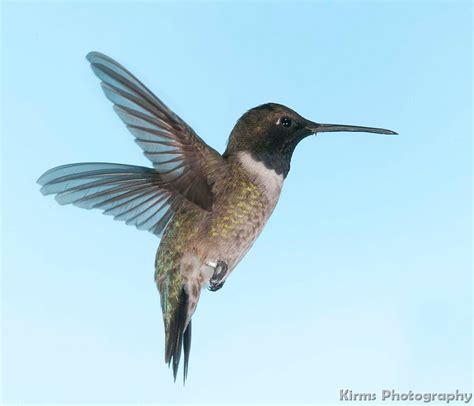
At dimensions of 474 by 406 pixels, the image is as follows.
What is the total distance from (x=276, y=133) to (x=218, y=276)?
384 millimetres

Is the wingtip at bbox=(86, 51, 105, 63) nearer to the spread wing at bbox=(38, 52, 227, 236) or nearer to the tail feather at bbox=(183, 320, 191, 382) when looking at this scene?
the spread wing at bbox=(38, 52, 227, 236)

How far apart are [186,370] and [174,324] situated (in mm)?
147

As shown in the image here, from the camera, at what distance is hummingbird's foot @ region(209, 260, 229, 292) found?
168 cm

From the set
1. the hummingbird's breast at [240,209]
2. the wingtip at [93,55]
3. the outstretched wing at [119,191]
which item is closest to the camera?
the wingtip at [93,55]

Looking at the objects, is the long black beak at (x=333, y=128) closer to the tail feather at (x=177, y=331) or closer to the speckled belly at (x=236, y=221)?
the speckled belly at (x=236, y=221)

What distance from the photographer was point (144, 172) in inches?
70.9

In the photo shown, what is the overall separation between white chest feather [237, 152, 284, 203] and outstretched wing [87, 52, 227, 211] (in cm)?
7

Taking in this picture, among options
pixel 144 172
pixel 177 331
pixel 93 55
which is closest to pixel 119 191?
pixel 144 172

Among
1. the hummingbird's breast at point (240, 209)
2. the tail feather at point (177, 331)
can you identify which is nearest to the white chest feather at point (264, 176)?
the hummingbird's breast at point (240, 209)

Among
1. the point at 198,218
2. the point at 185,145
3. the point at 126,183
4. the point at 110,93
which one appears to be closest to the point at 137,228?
the point at 126,183

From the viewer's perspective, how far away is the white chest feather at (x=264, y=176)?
5.45 feet

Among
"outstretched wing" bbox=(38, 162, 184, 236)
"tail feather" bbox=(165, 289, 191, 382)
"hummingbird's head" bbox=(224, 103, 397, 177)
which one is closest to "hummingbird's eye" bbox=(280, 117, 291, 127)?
"hummingbird's head" bbox=(224, 103, 397, 177)

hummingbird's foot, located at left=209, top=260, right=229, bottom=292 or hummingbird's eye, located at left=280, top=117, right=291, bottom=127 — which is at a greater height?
hummingbird's eye, located at left=280, top=117, right=291, bottom=127

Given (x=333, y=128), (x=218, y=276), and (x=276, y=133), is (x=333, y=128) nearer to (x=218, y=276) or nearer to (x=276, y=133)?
(x=276, y=133)
